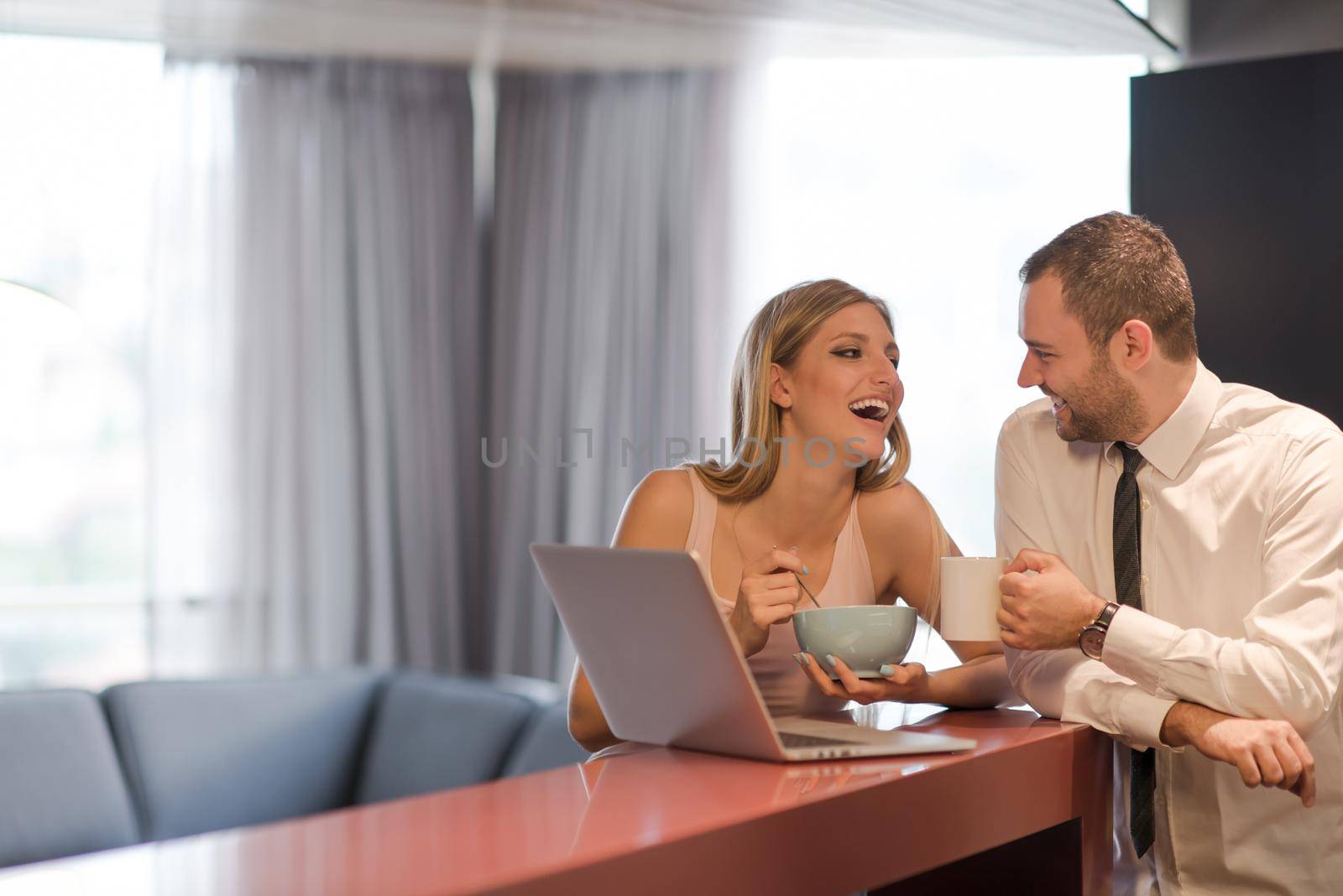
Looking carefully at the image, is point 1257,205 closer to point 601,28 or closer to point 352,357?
point 601,28

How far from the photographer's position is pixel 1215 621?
1549 millimetres

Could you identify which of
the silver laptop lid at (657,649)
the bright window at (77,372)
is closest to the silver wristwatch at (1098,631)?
the silver laptop lid at (657,649)

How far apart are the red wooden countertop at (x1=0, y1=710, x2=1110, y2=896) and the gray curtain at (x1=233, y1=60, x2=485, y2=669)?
3162 millimetres

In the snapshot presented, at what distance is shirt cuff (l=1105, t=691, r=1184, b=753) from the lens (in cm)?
141

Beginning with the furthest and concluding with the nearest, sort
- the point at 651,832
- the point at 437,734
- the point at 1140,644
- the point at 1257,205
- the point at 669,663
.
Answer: the point at 437,734 → the point at 1257,205 → the point at 1140,644 → the point at 669,663 → the point at 651,832

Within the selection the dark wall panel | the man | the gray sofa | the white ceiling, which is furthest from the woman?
the white ceiling

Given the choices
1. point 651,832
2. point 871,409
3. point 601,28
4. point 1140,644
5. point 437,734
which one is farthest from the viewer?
point 601,28

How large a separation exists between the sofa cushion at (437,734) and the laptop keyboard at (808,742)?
1809 millimetres

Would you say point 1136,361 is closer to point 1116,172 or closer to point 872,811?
point 872,811

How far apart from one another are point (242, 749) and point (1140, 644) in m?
2.50

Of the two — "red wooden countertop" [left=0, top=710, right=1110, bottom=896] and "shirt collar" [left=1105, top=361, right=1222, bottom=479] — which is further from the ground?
"shirt collar" [left=1105, top=361, right=1222, bottom=479]

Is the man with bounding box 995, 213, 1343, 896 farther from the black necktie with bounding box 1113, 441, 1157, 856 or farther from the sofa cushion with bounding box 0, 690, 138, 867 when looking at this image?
the sofa cushion with bounding box 0, 690, 138, 867

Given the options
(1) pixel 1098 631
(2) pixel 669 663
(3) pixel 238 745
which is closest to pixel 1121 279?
(1) pixel 1098 631

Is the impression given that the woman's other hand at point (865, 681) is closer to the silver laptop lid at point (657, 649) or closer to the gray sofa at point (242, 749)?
the silver laptop lid at point (657, 649)
